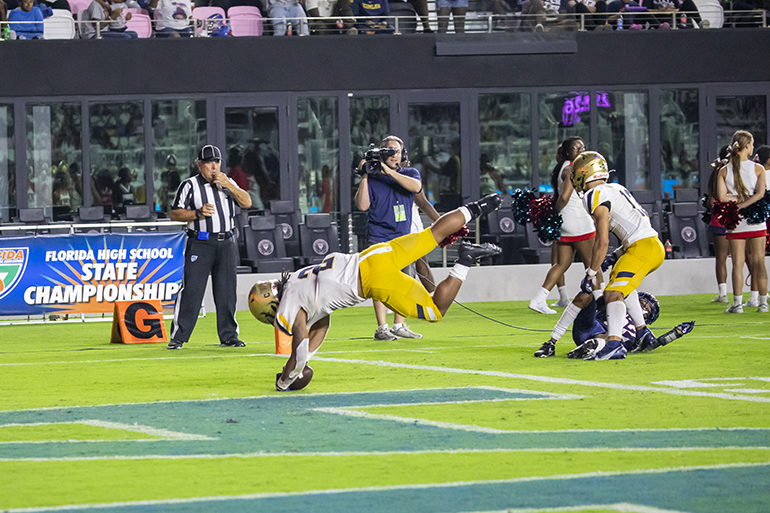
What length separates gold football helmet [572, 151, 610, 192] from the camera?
30.1 feet

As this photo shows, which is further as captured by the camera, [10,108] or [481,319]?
[10,108]

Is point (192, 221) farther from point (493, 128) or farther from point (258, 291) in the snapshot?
point (493, 128)

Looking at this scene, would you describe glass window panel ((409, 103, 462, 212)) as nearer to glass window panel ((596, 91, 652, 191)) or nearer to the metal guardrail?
the metal guardrail

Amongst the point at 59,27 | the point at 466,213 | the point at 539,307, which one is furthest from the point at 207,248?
the point at 59,27

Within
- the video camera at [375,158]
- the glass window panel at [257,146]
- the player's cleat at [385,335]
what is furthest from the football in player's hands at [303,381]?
the glass window panel at [257,146]

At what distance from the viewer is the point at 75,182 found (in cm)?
2241

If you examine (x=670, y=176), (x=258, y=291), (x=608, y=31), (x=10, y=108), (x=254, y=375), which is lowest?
(x=254, y=375)

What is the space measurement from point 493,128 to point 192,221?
42.1 feet

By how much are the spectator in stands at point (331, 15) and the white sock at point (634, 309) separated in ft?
45.4

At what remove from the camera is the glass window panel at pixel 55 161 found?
22.3 m

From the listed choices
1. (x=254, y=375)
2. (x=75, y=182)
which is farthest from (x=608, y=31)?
(x=254, y=375)

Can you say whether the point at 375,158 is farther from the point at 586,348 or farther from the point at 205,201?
the point at 586,348

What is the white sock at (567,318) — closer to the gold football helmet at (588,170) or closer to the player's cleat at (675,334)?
the player's cleat at (675,334)

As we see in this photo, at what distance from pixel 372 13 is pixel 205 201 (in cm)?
1152
